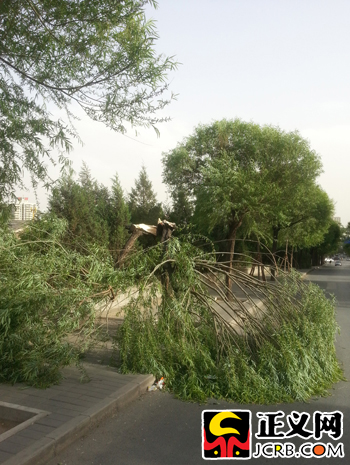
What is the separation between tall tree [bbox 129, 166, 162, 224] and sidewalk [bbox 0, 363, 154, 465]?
663 inches

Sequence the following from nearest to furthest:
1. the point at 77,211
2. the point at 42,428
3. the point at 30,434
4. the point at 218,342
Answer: the point at 30,434 → the point at 42,428 → the point at 218,342 → the point at 77,211

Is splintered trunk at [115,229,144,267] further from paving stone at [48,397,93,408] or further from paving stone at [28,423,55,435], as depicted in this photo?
paving stone at [28,423,55,435]

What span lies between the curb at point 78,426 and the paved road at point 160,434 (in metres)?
0.08

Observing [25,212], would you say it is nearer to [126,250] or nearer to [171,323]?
[126,250]

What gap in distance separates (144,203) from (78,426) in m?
20.1

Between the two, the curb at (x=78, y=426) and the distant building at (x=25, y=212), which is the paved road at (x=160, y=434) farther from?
the distant building at (x=25, y=212)

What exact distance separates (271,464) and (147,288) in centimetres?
316

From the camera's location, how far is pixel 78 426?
4.69m

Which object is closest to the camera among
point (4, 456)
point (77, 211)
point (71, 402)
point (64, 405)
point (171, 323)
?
point (4, 456)

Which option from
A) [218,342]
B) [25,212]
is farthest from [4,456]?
[25,212]

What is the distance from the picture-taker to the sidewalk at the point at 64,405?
415 cm

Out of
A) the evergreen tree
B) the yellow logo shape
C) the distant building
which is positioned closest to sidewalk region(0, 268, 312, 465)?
the yellow logo shape

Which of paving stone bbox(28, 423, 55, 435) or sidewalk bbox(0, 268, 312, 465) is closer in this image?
sidewalk bbox(0, 268, 312, 465)

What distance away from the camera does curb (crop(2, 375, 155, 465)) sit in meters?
4.02
